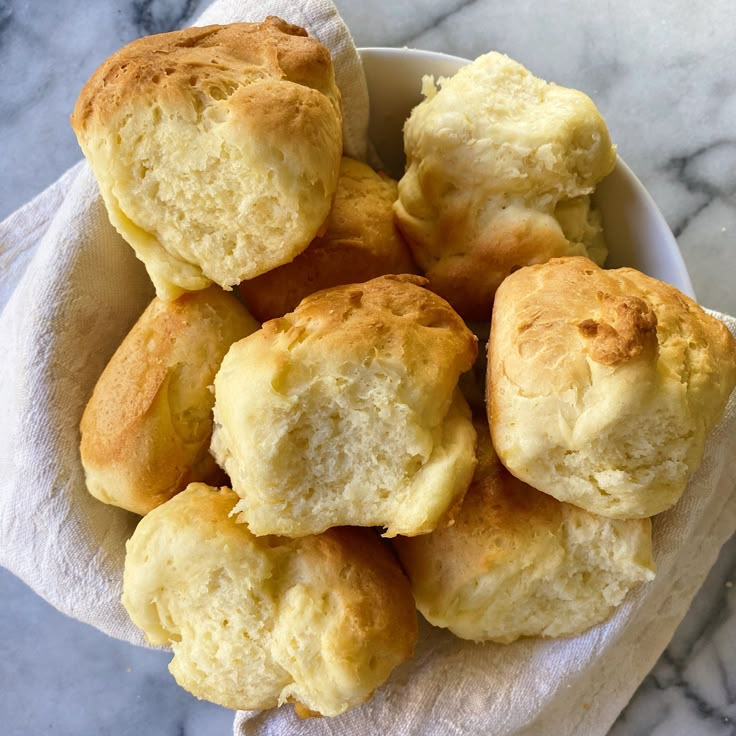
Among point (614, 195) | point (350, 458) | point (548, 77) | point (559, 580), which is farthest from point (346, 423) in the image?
point (548, 77)

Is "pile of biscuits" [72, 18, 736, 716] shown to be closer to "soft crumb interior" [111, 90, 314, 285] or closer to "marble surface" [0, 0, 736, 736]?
"soft crumb interior" [111, 90, 314, 285]

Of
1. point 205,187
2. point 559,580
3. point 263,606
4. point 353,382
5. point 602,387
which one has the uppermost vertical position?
point 205,187

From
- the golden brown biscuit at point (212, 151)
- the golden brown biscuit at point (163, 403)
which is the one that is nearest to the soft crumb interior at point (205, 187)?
the golden brown biscuit at point (212, 151)

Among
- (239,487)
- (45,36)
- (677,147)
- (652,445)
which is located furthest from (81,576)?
(677,147)

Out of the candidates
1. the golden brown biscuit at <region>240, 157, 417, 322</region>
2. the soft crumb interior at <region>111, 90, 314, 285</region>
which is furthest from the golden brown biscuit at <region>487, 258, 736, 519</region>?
the soft crumb interior at <region>111, 90, 314, 285</region>

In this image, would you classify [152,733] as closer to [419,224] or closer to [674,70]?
[419,224]

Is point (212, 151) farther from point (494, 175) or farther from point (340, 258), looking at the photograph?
point (494, 175)
